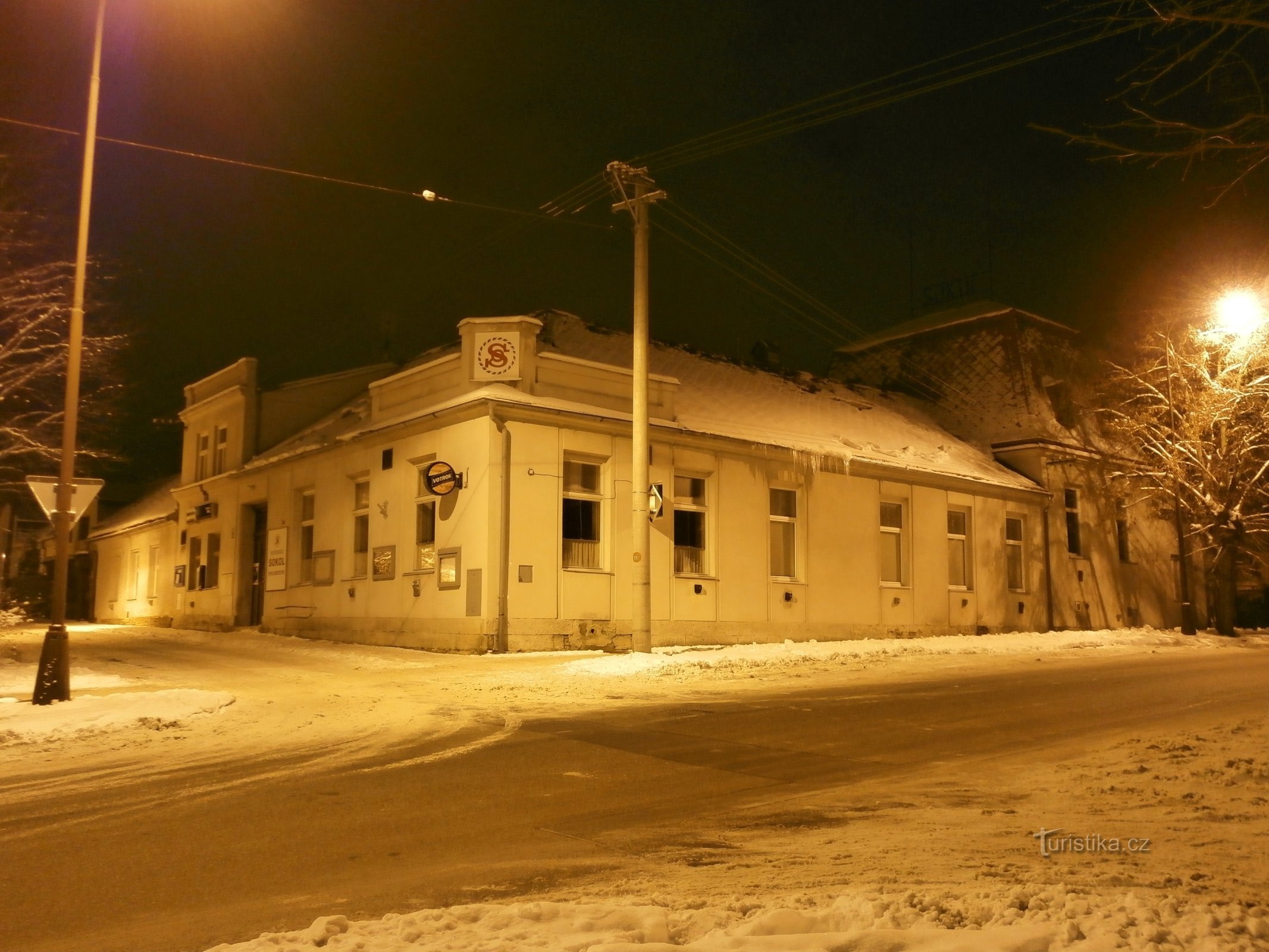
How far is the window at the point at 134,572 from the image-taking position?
133 ft

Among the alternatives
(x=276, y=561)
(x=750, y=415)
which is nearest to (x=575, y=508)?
(x=750, y=415)

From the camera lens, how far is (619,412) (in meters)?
23.2

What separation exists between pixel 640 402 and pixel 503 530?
12.8 ft

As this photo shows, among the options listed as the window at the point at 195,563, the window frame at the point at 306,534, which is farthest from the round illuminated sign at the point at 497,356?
the window at the point at 195,563

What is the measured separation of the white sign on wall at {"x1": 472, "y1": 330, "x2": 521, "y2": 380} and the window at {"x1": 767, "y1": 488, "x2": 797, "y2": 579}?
24.2ft

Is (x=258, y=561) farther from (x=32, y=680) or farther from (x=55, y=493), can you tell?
(x=55, y=493)

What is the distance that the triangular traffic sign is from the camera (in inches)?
524

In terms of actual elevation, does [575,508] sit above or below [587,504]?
below

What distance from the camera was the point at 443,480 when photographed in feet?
70.8

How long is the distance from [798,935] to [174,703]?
10.1 m

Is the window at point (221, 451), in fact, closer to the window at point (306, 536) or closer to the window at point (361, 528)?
the window at point (306, 536)

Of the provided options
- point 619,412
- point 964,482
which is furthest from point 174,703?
point 964,482

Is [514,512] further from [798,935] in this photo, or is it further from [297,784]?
[798,935]

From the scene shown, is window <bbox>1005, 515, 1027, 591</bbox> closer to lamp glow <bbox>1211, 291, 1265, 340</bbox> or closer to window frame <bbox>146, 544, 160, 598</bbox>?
lamp glow <bbox>1211, 291, 1265, 340</bbox>
